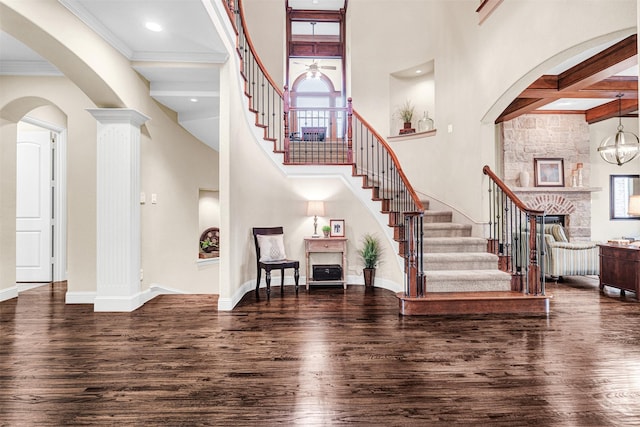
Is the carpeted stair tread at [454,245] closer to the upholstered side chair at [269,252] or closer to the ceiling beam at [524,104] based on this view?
the upholstered side chair at [269,252]

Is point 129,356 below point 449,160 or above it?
below

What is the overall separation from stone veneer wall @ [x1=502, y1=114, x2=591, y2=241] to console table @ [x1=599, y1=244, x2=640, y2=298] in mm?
2360

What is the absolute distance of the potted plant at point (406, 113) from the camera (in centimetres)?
744

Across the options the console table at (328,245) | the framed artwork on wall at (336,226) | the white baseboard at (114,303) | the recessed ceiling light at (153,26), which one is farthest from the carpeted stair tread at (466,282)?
the recessed ceiling light at (153,26)

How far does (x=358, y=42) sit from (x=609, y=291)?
6.39m

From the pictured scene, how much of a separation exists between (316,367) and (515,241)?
128 inches

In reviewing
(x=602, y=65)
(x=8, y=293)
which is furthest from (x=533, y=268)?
(x=8, y=293)

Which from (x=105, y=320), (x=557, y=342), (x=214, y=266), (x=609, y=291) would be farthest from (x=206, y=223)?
(x=609, y=291)

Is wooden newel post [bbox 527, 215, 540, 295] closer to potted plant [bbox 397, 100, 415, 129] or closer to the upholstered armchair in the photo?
the upholstered armchair

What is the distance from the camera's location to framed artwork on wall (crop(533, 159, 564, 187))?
7.66 m

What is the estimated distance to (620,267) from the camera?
197 inches

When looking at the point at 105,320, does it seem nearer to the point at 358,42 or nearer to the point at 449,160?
the point at 449,160

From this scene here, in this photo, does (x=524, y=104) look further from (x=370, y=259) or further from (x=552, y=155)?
(x=370, y=259)

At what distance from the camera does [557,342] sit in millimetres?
3182
